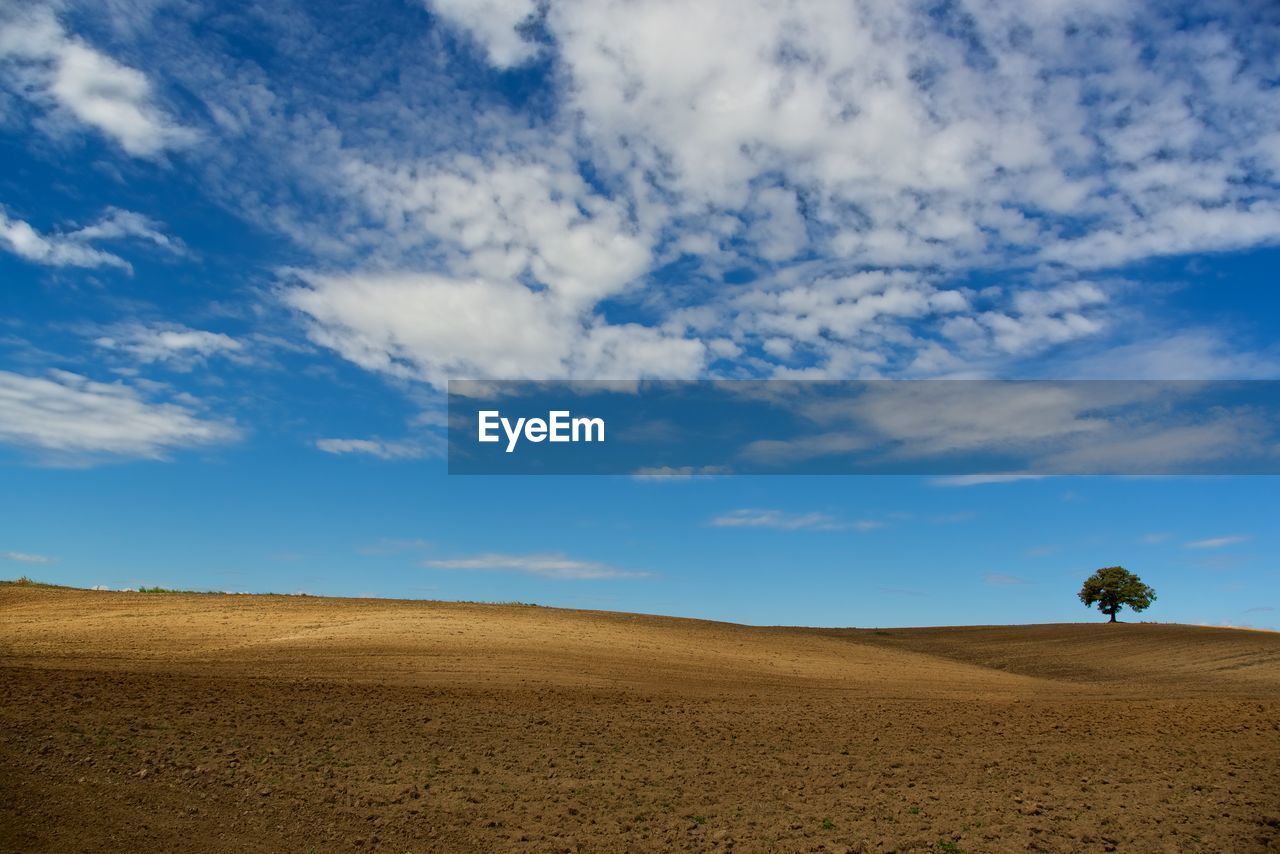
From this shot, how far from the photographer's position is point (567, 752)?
51.3 feet

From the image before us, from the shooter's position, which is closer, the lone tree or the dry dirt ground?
A: the dry dirt ground

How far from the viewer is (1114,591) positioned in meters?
58.8

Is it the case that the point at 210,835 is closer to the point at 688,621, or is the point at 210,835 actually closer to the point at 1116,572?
the point at 688,621

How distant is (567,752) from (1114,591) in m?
55.0

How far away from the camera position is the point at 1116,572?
59.1 metres

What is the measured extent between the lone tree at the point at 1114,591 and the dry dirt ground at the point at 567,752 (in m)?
32.3

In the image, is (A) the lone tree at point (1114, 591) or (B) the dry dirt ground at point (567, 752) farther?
(A) the lone tree at point (1114, 591)

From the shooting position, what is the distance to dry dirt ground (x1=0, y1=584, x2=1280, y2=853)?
1188 cm

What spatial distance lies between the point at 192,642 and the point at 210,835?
1635 centimetres

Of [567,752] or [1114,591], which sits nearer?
[567,752]

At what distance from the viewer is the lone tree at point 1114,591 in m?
58.3

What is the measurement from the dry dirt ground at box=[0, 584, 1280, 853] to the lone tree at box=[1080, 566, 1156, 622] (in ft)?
106

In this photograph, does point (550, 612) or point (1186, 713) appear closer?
point (1186, 713)

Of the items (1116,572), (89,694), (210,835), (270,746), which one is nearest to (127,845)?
(210,835)
